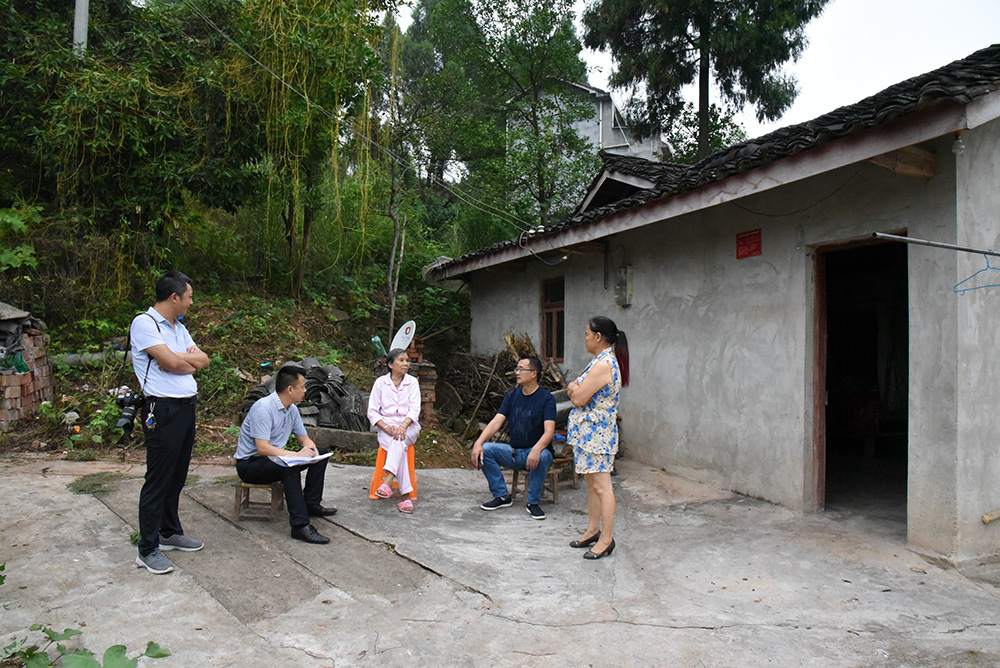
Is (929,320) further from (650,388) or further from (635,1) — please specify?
(635,1)

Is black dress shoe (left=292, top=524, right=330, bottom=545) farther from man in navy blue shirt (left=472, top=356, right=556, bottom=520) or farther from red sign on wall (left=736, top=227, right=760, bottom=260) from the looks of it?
red sign on wall (left=736, top=227, right=760, bottom=260)

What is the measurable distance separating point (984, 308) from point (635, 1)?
46.4 feet

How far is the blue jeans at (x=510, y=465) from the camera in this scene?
5.68 meters

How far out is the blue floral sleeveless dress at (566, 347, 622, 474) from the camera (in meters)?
4.53

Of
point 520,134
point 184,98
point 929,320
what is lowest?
point 929,320

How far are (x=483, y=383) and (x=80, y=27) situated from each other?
25.2 feet

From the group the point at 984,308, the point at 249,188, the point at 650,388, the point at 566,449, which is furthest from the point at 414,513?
the point at 249,188

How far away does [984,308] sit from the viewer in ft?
14.8

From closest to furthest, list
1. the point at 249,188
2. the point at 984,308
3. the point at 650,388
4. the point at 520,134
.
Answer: the point at 984,308
the point at 650,388
the point at 249,188
the point at 520,134

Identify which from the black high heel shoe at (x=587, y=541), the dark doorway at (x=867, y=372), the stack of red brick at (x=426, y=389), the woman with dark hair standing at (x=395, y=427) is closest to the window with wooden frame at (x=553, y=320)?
Answer: the stack of red brick at (x=426, y=389)

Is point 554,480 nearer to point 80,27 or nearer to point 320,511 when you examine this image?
point 320,511

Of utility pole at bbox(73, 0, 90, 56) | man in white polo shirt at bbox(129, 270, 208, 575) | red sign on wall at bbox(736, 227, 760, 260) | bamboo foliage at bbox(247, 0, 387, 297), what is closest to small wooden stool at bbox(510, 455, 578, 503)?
red sign on wall at bbox(736, 227, 760, 260)

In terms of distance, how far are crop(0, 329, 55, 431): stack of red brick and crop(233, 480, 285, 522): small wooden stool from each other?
4.06 meters

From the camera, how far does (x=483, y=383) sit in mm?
9758
